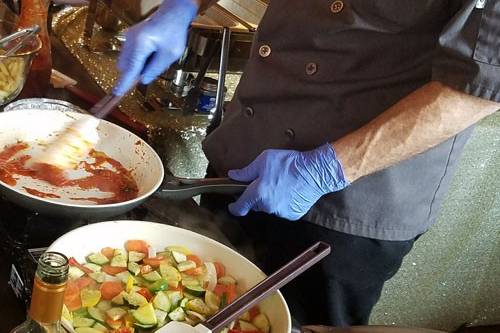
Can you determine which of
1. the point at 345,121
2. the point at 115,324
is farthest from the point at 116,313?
the point at 345,121

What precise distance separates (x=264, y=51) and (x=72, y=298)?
2.35 feet

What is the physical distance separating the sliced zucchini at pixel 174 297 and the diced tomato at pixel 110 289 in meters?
0.07

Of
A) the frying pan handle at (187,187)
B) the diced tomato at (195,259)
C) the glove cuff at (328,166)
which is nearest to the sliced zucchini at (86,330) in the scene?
the diced tomato at (195,259)

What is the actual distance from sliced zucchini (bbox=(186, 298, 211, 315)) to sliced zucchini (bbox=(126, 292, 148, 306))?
0.06 m

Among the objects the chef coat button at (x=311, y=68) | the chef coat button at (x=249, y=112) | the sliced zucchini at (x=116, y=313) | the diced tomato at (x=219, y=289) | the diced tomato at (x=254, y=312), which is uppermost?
the chef coat button at (x=311, y=68)

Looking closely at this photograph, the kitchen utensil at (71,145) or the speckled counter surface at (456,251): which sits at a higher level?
the kitchen utensil at (71,145)

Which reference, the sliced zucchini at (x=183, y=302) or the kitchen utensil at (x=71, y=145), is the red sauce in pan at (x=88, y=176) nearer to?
the kitchen utensil at (x=71, y=145)

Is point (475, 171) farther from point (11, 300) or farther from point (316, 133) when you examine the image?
point (11, 300)

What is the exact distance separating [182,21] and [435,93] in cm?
57

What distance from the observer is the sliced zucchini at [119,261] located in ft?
3.22

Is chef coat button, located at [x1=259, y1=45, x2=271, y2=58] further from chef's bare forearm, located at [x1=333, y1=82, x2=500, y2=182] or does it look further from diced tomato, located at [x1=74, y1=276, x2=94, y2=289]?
diced tomato, located at [x1=74, y1=276, x2=94, y2=289]

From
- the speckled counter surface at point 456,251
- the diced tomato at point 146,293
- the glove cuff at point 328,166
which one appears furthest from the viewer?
the speckled counter surface at point 456,251

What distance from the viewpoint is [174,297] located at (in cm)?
95

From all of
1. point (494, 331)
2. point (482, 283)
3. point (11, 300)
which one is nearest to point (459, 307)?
point (482, 283)
